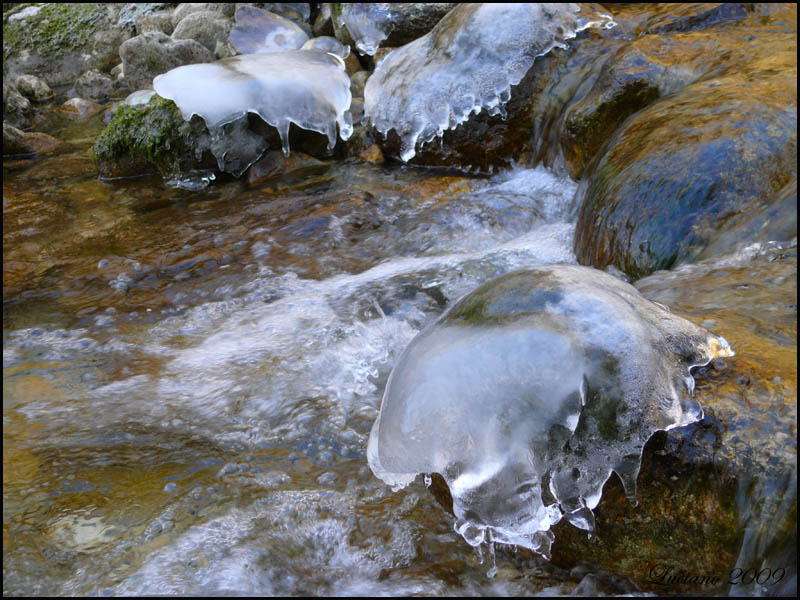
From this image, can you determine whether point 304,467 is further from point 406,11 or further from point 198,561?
point 406,11

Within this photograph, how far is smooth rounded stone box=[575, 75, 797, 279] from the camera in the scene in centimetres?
332

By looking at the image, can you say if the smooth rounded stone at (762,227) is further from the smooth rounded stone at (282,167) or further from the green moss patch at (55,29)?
the green moss patch at (55,29)

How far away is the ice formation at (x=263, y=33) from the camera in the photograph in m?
9.30

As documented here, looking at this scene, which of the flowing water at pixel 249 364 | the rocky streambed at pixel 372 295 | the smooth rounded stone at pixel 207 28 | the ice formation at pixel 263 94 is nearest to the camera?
the rocky streambed at pixel 372 295

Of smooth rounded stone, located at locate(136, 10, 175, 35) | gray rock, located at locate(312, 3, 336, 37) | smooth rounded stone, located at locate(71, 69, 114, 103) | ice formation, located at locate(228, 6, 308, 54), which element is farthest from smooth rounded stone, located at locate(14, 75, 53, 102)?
gray rock, located at locate(312, 3, 336, 37)

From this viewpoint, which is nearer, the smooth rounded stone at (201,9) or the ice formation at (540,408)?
the ice formation at (540,408)

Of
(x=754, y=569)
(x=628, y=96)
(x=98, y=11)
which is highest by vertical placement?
(x=628, y=96)

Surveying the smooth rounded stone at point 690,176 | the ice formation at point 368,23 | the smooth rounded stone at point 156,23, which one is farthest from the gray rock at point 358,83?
the smooth rounded stone at point 156,23

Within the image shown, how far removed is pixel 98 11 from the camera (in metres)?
13.6

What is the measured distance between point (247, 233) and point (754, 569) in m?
4.01

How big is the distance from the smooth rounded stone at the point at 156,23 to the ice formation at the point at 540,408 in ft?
38.1

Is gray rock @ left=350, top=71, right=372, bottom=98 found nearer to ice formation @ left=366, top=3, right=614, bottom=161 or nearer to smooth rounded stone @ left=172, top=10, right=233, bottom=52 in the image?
ice formation @ left=366, top=3, right=614, bottom=161

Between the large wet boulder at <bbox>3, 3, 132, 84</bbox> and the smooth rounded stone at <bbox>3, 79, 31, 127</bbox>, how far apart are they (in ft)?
11.7

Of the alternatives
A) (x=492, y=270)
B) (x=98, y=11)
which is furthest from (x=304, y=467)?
(x=98, y=11)
